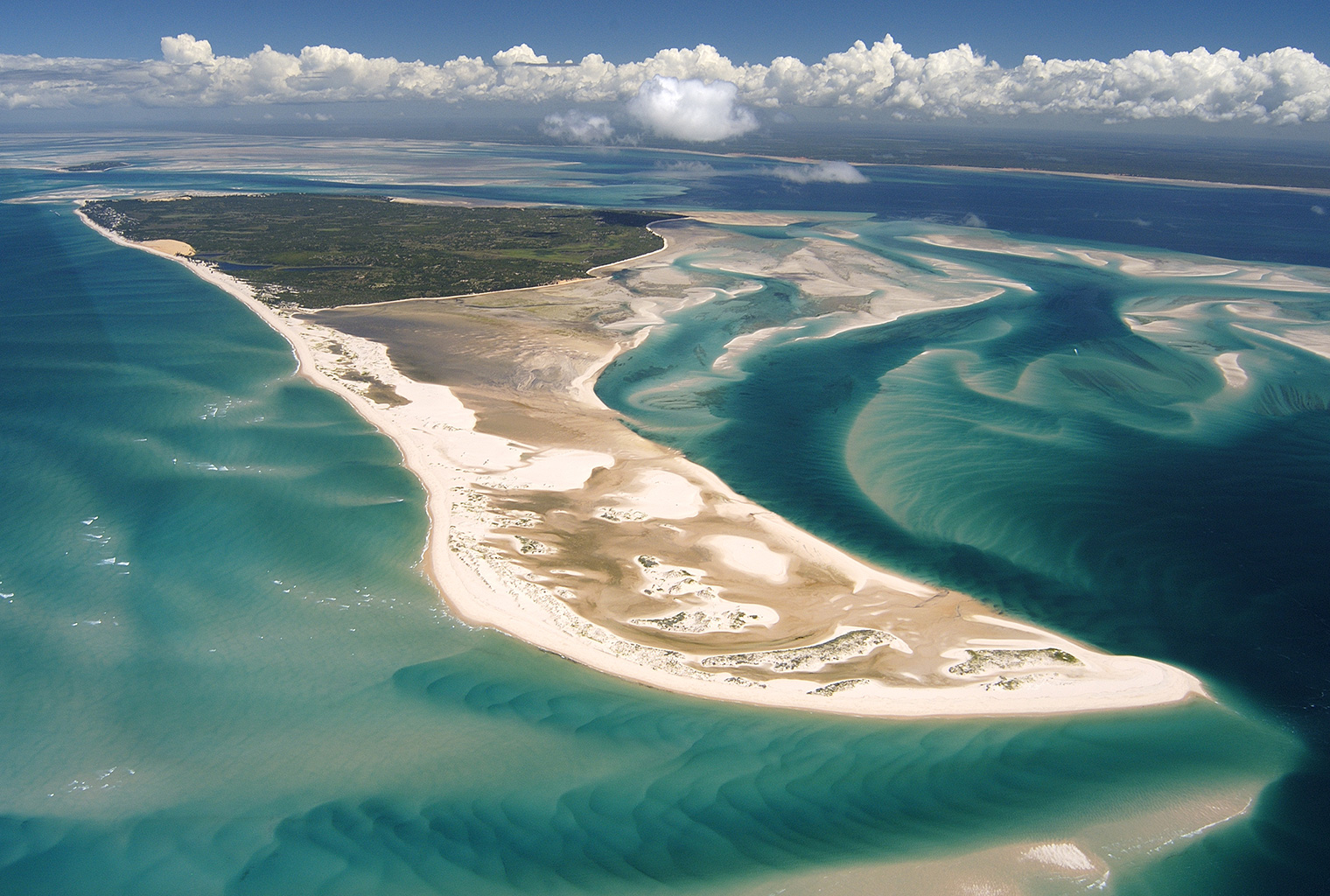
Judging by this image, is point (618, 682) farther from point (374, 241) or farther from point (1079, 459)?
point (374, 241)

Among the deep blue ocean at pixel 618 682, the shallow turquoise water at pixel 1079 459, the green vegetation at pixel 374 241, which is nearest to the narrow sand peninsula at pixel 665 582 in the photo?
the deep blue ocean at pixel 618 682

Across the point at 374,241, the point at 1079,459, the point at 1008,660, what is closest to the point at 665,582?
the point at 1008,660

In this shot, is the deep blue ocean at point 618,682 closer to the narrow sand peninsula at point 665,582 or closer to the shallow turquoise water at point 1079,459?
the shallow turquoise water at point 1079,459

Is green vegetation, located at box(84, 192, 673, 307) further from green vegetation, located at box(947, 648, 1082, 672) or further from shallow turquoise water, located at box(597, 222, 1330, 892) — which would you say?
green vegetation, located at box(947, 648, 1082, 672)

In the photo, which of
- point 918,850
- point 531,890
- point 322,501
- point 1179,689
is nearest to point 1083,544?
point 1179,689

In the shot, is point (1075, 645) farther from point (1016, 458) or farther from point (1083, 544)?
point (1016, 458)
